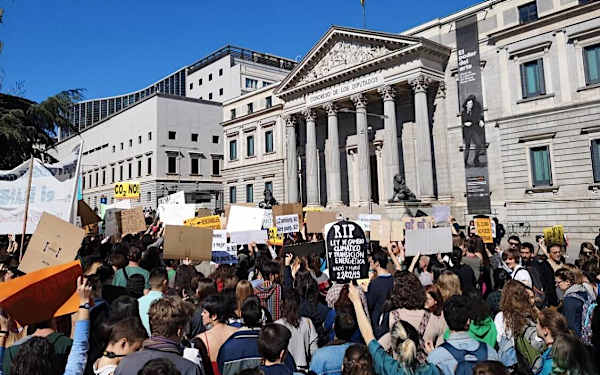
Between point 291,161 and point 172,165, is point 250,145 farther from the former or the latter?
point 172,165

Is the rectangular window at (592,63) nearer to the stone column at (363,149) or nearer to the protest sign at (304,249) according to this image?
the stone column at (363,149)

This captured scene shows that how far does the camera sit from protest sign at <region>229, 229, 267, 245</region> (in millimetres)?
9547

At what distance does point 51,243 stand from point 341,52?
3012 cm

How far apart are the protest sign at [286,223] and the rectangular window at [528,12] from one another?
73.1 feet

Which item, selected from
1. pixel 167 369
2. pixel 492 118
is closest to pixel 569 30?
pixel 492 118

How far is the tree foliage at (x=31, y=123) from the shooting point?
43.3 feet

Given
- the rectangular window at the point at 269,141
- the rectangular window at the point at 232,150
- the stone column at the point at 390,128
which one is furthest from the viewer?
the rectangular window at the point at 232,150

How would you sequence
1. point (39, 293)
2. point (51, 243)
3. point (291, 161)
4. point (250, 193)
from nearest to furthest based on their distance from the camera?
1. point (39, 293)
2. point (51, 243)
3. point (291, 161)
4. point (250, 193)

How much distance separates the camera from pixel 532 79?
24.0 m

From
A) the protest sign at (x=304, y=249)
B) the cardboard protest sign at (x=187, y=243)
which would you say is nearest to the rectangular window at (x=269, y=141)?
the cardboard protest sign at (x=187, y=243)

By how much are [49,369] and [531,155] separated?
2611cm

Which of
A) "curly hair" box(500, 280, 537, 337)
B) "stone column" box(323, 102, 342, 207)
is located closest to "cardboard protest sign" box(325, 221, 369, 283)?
"curly hair" box(500, 280, 537, 337)

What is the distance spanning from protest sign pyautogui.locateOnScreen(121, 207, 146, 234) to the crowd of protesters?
613 centimetres

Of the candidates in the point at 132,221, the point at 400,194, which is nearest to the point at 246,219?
the point at 132,221
